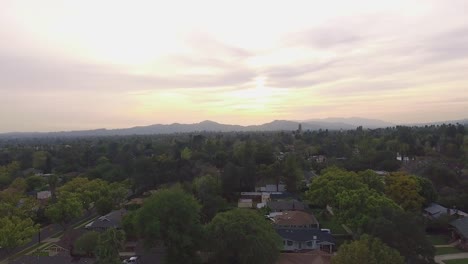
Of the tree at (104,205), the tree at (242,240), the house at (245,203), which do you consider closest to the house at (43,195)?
the tree at (104,205)

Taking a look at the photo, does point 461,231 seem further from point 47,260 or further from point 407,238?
point 47,260

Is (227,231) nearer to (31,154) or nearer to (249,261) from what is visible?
(249,261)

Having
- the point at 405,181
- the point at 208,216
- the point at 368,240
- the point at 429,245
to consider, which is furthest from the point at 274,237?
the point at 405,181

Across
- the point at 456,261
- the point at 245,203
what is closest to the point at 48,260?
the point at 245,203

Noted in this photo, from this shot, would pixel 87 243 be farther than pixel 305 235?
No

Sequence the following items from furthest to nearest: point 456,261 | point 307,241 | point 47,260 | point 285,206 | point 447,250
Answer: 1. point 285,206
2. point 307,241
3. point 447,250
4. point 456,261
5. point 47,260

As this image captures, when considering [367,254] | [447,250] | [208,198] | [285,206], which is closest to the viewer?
[367,254]

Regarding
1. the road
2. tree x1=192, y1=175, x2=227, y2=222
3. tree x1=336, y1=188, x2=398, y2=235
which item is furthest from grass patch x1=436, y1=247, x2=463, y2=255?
the road
